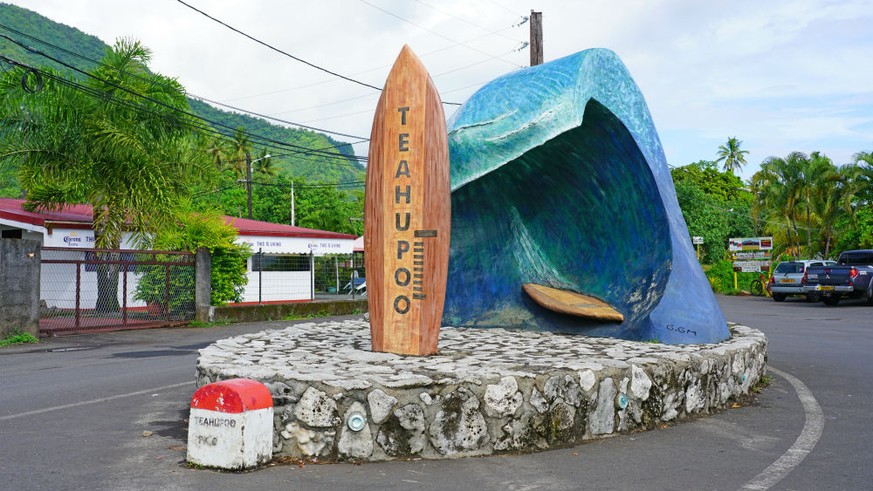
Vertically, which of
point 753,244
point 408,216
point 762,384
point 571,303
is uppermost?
point 753,244

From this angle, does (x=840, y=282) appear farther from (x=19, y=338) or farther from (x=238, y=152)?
(x=238, y=152)

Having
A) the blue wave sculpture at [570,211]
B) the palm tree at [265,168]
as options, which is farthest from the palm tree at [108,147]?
the palm tree at [265,168]

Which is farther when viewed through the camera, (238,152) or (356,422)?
(238,152)

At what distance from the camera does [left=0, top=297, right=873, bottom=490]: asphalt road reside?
4945mm

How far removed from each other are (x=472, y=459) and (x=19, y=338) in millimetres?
12485

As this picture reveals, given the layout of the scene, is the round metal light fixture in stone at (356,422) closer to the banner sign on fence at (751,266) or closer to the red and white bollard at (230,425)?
the red and white bollard at (230,425)

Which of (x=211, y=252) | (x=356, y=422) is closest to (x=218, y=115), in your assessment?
(x=211, y=252)

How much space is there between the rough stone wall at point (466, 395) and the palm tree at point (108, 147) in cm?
1318

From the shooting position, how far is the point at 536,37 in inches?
822

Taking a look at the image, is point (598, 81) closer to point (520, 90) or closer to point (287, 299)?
point (520, 90)

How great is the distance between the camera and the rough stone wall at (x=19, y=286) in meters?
14.8

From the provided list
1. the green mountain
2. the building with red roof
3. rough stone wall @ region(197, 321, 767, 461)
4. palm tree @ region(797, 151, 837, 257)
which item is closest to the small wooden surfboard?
rough stone wall @ region(197, 321, 767, 461)

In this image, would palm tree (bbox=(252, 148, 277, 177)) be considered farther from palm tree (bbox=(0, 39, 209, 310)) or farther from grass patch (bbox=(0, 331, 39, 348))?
grass patch (bbox=(0, 331, 39, 348))

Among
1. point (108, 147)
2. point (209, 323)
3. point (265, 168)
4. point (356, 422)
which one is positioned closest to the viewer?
point (356, 422)
